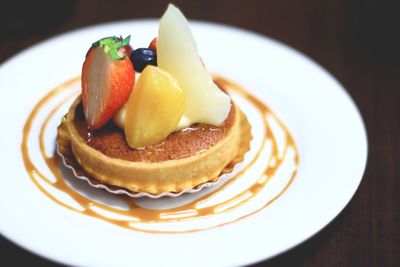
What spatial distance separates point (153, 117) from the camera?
6.68 feet

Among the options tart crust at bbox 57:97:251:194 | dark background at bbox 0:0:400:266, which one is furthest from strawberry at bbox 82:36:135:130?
dark background at bbox 0:0:400:266

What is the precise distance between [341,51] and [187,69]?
1.60 m

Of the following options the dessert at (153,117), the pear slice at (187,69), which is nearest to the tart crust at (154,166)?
the dessert at (153,117)

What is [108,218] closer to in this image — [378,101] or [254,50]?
[254,50]

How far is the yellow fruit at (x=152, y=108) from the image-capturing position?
6.58 ft

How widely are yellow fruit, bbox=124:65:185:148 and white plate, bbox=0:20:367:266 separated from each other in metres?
0.37

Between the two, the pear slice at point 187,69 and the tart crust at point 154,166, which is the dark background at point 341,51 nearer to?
the tart crust at point 154,166

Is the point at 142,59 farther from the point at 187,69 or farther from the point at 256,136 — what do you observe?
the point at 256,136

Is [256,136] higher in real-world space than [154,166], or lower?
higher

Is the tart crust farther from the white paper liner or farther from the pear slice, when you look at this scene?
the pear slice

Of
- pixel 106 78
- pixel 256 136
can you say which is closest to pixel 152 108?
pixel 106 78

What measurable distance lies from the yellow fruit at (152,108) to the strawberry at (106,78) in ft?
0.16

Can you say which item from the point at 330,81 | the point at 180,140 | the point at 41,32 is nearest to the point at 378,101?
the point at 330,81

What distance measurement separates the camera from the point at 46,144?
2.46m
